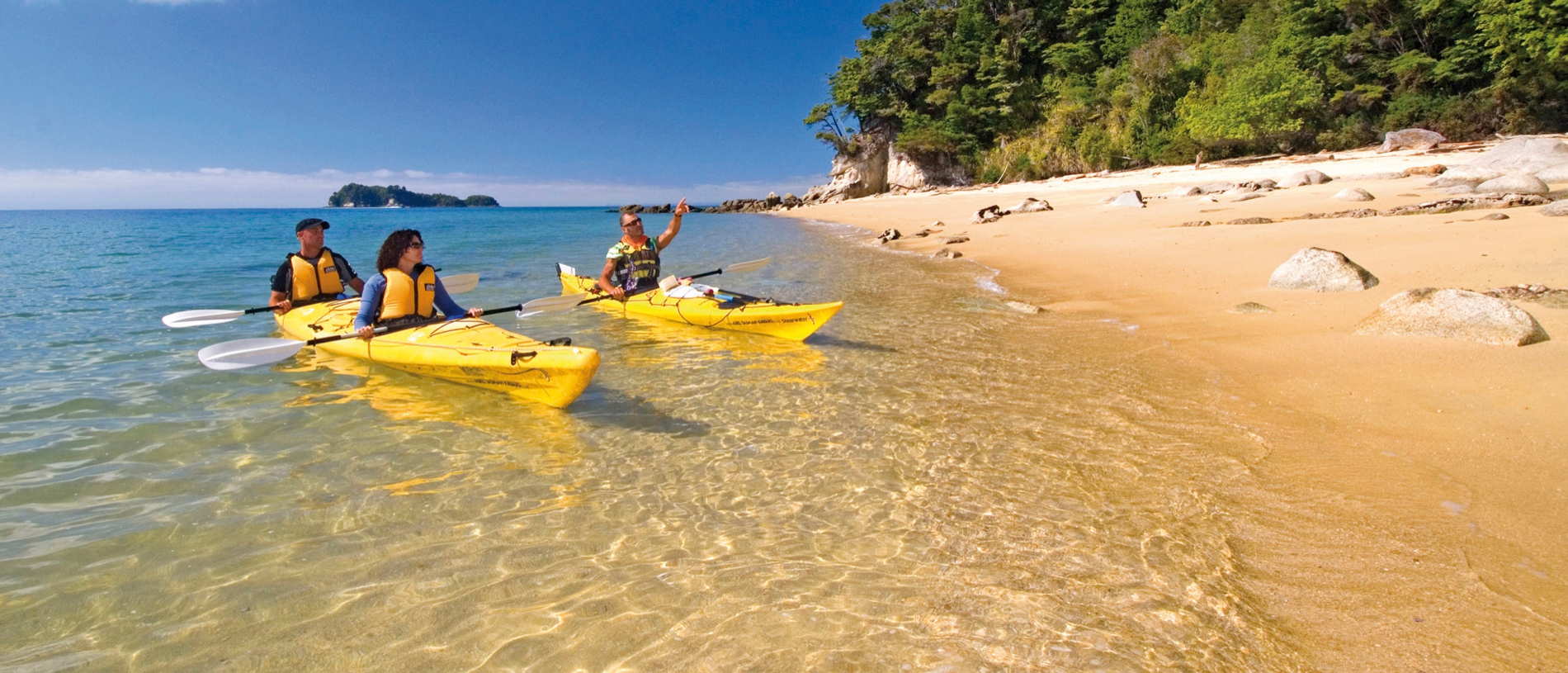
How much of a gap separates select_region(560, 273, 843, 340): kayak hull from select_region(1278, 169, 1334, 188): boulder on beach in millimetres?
15960

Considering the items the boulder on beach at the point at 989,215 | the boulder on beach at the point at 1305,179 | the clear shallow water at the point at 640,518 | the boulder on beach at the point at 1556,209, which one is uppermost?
the boulder on beach at the point at 1305,179

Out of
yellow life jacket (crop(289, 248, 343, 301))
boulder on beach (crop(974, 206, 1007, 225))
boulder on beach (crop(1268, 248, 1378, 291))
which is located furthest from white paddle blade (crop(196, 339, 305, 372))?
boulder on beach (crop(974, 206, 1007, 225))

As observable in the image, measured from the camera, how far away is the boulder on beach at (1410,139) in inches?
850

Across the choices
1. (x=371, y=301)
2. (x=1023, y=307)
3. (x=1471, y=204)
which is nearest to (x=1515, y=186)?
(x=1471, y=204)

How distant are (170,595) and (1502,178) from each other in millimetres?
19202

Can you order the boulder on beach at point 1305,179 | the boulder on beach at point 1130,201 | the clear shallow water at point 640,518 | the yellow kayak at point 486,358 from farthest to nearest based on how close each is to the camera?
1. the boulder on beach at point 1130,201
2. the boulder on beach at point 1305,179
3. the yellow kayak at point 486,358
4. the clear shallow water at point 640,518

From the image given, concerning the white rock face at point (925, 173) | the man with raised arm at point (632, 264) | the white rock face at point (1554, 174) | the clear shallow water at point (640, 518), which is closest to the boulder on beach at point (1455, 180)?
the white rock face at point (1554, 174)

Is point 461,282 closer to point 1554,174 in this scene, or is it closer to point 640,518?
point 640,518

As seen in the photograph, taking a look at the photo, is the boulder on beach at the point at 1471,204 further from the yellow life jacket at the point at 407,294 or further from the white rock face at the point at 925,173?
the white rock face at the point at 925,173

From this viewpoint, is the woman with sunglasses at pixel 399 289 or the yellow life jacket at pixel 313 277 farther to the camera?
the yellow life jacket at pixel 313 277

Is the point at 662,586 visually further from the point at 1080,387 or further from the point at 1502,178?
the point at 1502,178

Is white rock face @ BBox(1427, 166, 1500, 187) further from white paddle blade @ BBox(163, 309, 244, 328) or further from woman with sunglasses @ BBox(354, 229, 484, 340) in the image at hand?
white paddle blade @ BBox(163, 309, 244, 328)

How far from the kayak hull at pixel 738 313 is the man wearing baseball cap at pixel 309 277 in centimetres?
338

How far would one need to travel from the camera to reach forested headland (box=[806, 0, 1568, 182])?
78.1 ft
